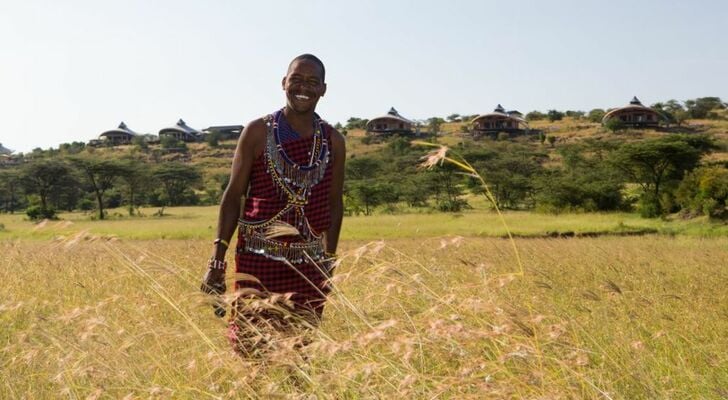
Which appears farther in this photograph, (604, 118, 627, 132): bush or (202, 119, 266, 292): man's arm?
(604, 118, 627, 132): bush

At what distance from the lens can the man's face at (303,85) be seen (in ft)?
8.95

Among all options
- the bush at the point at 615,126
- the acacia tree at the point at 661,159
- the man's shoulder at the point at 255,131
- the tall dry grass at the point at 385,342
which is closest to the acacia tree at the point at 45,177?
the acacia tree at the point at 661,159

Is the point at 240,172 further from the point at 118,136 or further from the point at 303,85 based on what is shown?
the point at 118,136

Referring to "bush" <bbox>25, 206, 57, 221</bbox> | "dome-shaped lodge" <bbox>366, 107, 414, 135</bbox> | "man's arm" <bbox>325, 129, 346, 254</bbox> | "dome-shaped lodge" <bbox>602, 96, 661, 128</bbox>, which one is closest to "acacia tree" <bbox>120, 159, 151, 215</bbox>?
"bush" <bbox>25, 206, 57, 221</bbox>

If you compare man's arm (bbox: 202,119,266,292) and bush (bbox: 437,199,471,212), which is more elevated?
man's arm (bbox: 202,119,266,292)

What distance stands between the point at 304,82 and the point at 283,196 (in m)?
0.48

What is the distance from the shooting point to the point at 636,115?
7162 centimetres

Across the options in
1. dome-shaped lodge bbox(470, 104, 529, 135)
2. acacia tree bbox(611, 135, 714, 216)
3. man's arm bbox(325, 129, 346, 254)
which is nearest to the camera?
man's arm bbox(325, 129, 346, 254)

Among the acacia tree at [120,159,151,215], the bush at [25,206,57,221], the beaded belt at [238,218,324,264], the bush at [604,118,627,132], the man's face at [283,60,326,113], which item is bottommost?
the bush at [25,206,57,221]

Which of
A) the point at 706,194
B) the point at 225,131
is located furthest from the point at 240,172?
the point at 225,131

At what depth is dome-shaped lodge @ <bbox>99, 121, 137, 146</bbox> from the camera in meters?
94.5

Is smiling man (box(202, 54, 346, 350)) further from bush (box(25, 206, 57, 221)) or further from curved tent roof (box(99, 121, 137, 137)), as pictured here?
curved tent roof (box(99, 121, 137, 137))

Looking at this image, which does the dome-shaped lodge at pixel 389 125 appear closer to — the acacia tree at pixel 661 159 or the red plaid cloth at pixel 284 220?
the acacia tree at pixel 661 159

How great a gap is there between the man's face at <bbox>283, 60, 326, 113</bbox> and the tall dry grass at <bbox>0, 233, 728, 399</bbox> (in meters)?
0.74
